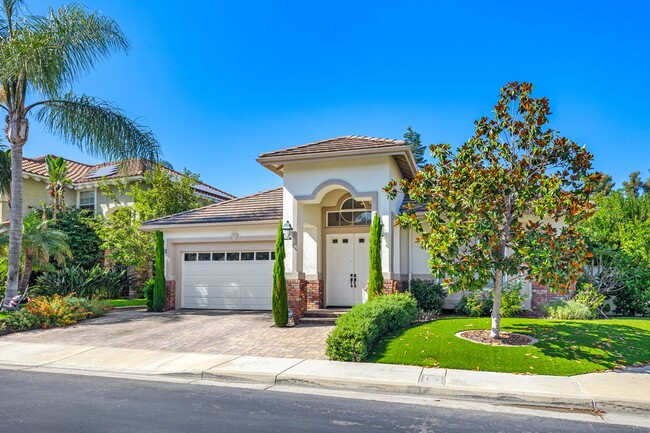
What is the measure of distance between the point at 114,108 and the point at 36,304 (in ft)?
22.1

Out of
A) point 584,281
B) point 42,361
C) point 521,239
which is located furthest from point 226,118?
point 584,281

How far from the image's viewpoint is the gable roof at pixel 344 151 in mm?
13508

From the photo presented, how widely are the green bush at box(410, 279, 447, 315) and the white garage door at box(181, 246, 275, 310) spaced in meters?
5.20

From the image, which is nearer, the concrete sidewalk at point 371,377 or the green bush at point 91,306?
the concrete sidewalk at point 371,377

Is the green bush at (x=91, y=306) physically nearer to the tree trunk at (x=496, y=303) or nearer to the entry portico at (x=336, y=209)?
the entry portico at (x=336, y=209)

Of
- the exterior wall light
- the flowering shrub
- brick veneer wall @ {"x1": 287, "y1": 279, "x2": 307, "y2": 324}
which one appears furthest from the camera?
the exterior wall light

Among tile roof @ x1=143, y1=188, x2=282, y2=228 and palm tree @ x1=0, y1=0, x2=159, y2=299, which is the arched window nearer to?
tile roof @ x1=143, y1=188, x2=282, y2=228

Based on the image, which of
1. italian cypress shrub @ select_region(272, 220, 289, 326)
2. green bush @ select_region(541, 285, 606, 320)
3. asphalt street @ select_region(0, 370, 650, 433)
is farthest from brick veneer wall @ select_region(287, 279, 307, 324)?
green bush @ select_region(541, 285, 606, 320)

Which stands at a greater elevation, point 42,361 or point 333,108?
point 333,108

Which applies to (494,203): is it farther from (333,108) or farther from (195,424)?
(333,108)

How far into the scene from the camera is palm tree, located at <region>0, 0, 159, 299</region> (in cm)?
1390

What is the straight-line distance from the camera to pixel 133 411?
20.8 feet

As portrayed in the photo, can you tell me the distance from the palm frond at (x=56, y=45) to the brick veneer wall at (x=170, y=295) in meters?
7.43

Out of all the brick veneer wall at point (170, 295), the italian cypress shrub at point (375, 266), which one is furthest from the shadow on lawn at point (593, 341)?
the brick veneer wall at point (170, 295)
